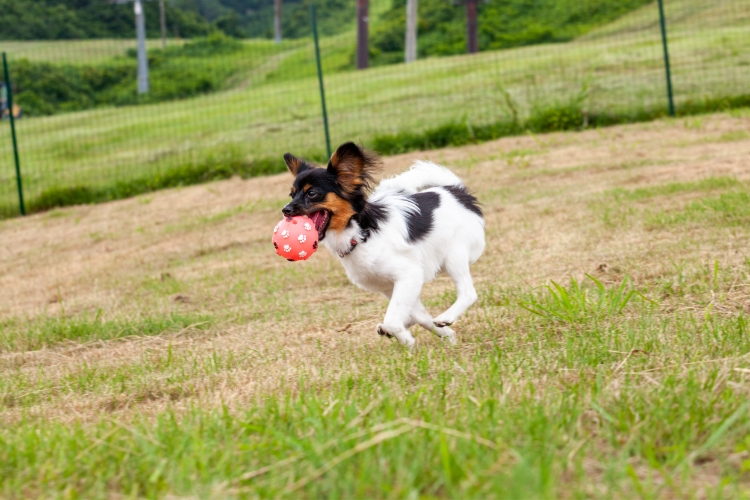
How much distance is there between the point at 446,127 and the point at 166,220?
505cm

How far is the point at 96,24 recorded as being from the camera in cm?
2586

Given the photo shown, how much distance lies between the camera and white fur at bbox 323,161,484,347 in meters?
4.38

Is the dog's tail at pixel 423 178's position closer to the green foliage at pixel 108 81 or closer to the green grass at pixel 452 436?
the green grass at pixel 452 436

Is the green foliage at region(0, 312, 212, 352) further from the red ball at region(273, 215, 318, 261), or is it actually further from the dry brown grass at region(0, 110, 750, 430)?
the red ball at region(273, 215, 318, 261)

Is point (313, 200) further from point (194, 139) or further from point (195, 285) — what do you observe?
point (194, 139)

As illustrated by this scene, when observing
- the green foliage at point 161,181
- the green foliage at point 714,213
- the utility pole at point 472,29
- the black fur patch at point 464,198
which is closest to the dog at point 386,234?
the black fur patch at point 464,198

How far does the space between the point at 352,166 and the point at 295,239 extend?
0.53 m

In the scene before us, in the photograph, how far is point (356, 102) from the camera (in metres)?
18.2

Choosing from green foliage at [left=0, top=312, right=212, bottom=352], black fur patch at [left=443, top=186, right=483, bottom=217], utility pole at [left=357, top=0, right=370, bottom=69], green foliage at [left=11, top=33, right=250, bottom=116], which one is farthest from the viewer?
utility pole at [left=357, top=0, right=370, bottom=69]

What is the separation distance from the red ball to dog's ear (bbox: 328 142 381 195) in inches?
13.3

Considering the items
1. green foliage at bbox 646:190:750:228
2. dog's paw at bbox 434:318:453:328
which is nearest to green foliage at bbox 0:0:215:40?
green foliage at bbox 646:190:750:228

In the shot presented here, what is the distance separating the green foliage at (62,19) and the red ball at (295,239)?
55.9ft

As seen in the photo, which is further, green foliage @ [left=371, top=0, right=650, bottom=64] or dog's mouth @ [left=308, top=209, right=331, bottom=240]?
green foliage @ [left=371, top=0, right=650, bottom=64]

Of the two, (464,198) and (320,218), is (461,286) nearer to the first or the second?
(464,198)
